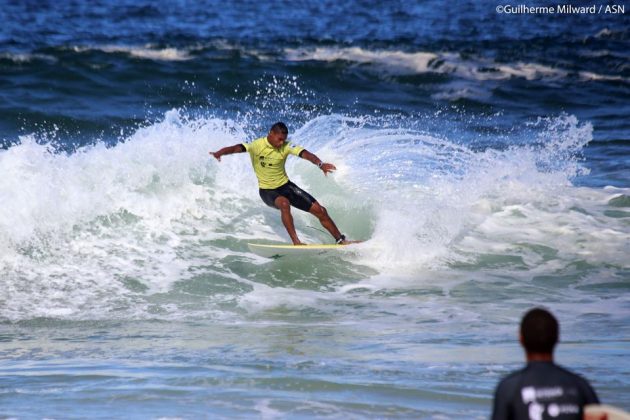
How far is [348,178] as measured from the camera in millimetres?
14281

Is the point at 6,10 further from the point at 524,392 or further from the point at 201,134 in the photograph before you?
the point at 524,392

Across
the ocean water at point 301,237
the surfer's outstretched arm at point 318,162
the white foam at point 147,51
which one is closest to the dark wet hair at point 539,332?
the ocean water at point 301,237

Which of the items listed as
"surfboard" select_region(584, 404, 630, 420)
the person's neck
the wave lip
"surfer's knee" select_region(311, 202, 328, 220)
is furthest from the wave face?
the wave lip

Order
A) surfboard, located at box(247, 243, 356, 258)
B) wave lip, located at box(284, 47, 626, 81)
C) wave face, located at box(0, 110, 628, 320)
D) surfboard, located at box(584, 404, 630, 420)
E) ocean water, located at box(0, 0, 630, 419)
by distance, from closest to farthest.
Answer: surfboard, located at box(584, 404, 630, 420)
ocean water, located at box(0, 0, 630, 419)
wave face, located at box(0, 110, 628, 320)
surfboard, located at box(247, 243, 356, 258)
wave lip, located at box(284, 47, 626, 81)

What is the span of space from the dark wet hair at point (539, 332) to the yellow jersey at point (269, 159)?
304 inches

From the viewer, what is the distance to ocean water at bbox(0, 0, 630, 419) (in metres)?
6.97

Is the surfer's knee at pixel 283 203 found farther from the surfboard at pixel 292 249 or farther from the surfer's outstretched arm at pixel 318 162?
the surfer's outstretched arm at pixel 318 162

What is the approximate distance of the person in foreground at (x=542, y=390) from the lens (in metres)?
3.55

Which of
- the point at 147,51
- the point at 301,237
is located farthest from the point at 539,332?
the point at 147,51

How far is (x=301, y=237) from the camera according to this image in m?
13.2

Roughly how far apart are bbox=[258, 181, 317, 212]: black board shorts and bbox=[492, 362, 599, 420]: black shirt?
8.03 m

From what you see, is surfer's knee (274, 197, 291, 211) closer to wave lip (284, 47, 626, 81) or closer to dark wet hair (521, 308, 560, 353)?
dark wet hair (521, 308, 560, 353)

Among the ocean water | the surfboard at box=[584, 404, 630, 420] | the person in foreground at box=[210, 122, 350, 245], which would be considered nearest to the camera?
the surfboard at box=[584, 404, 630, 420]

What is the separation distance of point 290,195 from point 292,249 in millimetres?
616
